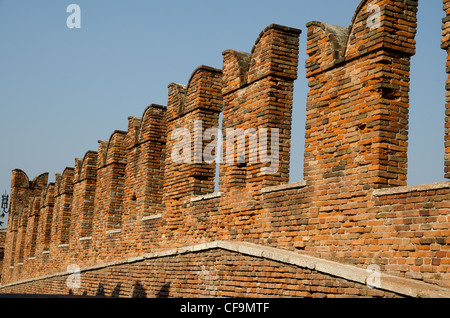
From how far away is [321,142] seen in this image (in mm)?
9352

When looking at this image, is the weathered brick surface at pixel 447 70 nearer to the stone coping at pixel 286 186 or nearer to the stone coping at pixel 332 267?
the stone coping at pixel 332 267

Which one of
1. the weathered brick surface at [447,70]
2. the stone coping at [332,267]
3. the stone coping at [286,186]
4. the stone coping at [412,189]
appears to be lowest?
the stone coping at [332,267]

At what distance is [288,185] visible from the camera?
32.1 ft

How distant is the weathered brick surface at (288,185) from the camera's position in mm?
7945

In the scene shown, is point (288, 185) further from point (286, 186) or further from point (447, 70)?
point (447, 70)

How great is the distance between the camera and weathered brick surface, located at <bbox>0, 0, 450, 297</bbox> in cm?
795

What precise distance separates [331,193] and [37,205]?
20.7 metres

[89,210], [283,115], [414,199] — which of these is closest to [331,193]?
[414,199]

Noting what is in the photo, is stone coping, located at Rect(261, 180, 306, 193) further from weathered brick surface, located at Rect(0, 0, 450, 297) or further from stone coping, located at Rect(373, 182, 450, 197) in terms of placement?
stone coping, located at Rect(373, 182, 450, 197)

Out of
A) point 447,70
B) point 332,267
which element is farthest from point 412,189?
point 447,70

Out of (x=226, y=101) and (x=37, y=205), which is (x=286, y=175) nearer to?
(x=226, y=101)

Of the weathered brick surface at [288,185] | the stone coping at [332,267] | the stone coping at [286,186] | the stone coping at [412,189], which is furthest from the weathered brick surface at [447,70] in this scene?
the stone coping at [286,186]

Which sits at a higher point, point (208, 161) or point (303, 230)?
point (208, 161)

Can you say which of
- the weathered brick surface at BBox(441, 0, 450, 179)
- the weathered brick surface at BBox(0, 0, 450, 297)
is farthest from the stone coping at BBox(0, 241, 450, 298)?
the weathered brick surface at BBox(441, 0, 450, 179)
